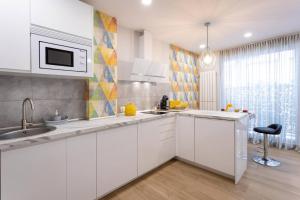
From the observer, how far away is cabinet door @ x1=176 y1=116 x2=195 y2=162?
96.4 inches

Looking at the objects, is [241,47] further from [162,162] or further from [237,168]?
[162,162]

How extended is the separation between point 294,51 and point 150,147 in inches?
140

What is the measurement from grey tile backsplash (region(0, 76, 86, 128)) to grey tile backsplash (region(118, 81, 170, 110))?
0.72 m

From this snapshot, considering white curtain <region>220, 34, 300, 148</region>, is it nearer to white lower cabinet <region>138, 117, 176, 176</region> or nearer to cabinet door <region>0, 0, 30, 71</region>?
white lower cabinet <region>138, 117, 176, 176</region>

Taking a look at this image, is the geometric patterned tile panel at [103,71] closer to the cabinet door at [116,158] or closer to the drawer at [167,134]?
the cabinet door at [116,158]

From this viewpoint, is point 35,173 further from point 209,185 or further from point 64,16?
point 209,185

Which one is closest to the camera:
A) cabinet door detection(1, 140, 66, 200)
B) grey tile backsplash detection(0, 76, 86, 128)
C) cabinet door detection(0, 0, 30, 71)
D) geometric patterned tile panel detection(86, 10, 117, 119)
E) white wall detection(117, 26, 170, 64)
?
cabinet door detection(1, 140, 66, 200)

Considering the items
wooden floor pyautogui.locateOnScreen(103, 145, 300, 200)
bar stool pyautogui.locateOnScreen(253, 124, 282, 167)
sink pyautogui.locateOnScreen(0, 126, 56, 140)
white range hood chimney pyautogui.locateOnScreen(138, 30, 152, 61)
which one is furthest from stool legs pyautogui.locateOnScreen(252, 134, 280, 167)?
sink pyautogui.locateOnScreen(0, 126, 56, 140)

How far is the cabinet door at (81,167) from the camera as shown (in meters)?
1.39

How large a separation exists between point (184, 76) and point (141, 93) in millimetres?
1613

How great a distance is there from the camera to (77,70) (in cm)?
166

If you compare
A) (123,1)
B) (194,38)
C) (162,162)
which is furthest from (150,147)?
(194,38)

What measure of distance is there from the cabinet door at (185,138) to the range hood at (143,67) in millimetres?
918

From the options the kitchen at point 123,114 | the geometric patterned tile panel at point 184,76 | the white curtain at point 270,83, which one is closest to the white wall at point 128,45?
the kitchen at point 123,114
